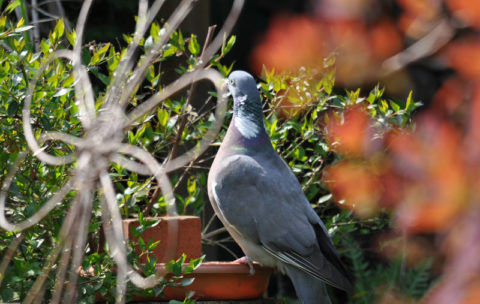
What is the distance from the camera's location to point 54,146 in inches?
76.8

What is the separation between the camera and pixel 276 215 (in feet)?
7.75

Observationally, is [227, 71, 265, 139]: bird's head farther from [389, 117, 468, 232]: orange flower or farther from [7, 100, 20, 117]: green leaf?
[389, 117, 468, 232]: orange flower

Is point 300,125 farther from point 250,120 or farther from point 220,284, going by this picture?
point 220,284

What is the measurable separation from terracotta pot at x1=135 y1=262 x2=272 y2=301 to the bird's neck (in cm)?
46

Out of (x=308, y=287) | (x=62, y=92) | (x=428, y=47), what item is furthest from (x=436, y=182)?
(x=308, y=287)

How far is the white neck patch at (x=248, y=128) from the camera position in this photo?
7.91 feet

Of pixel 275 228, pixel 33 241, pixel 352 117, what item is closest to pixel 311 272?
pixel 275 228

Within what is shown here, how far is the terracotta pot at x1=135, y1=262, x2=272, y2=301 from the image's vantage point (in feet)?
6.70

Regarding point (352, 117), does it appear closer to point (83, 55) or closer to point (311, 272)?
point (311, 272)

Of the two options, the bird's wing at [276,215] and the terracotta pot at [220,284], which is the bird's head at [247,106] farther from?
the terracotta pot at [220,284]

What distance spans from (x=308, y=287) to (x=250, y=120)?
0.60 metres

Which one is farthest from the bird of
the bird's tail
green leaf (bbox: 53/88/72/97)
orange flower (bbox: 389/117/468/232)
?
orange flower (bbox: 389/117/468/232)

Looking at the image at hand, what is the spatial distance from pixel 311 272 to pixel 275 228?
0.19m

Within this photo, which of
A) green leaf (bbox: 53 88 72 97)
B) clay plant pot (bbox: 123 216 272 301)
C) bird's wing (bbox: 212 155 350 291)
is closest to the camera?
green leaf (bbox: 53 88 72 97)
